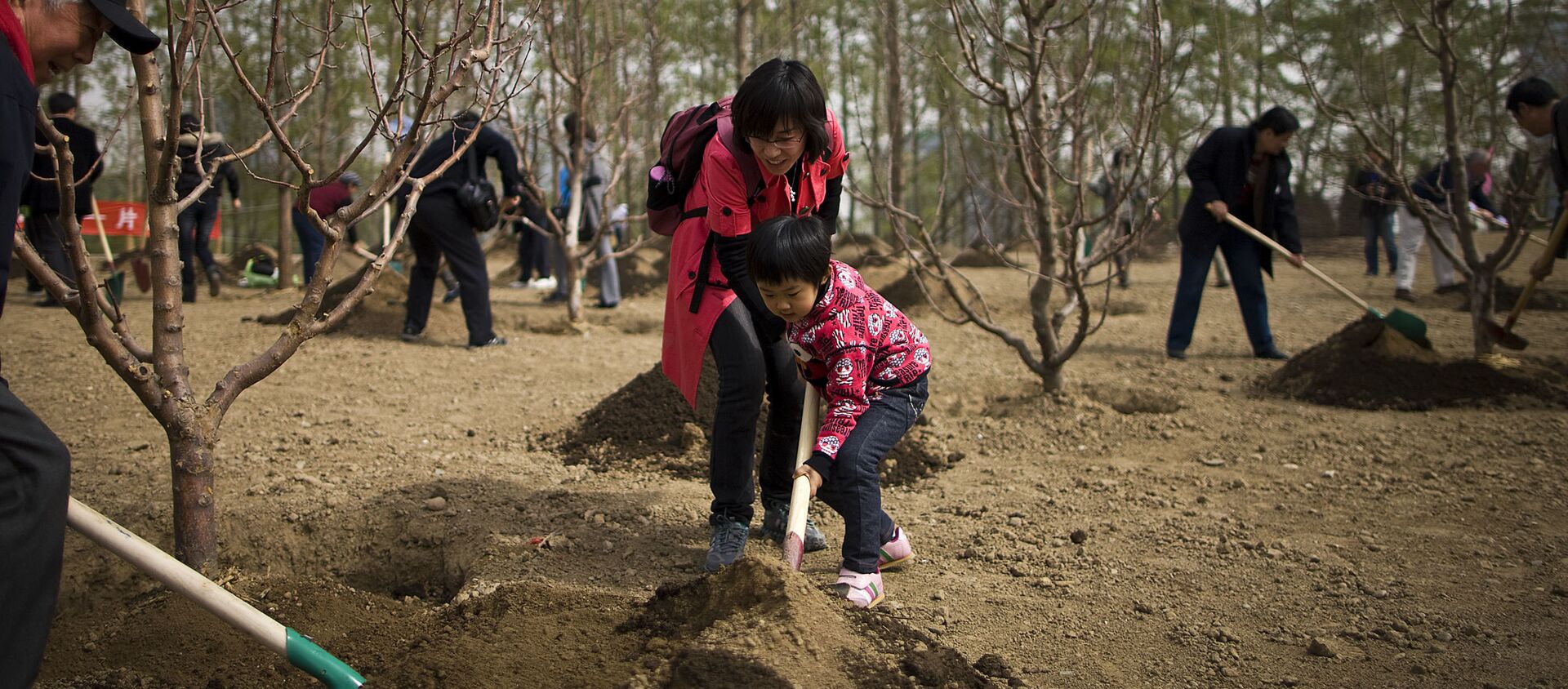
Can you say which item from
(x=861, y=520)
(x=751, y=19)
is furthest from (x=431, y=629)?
(x=751, y=19)

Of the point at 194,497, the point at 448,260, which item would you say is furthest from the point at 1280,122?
the point at 194,497

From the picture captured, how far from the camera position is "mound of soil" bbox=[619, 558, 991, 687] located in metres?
2.21

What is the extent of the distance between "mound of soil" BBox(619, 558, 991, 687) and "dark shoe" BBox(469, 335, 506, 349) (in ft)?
15.9

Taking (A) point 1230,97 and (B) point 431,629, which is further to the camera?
(A) point 1230,97

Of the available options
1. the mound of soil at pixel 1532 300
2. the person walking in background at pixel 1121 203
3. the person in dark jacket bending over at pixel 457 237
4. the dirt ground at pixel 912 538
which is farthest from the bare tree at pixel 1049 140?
the mound of soil at pixel 1532 300

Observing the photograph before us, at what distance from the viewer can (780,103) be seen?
8.80 feet

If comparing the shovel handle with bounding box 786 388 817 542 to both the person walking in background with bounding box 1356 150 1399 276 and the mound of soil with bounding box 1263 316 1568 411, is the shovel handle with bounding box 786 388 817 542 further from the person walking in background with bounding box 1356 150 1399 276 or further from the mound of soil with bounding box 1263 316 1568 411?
the person walking in background with bounding box 1356 150 1399 276

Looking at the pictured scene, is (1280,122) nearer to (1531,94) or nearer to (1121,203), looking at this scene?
(1531,94)

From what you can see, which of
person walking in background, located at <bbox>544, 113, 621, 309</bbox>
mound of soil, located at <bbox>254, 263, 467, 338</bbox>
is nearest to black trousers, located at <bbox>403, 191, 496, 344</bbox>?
mound of soil, located at <bbox>254, 263, 467, 338</bbox>

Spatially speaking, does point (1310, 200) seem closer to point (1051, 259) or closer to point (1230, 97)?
point (1230, 97)

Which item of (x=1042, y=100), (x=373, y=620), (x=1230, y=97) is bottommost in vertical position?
(x=373, y=620)

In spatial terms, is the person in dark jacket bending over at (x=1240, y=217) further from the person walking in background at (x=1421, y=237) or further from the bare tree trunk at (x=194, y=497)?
the bare tree trunk at (x=194, y=497)

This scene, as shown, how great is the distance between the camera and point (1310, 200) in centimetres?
1675

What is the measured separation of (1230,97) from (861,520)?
16.7 meters
